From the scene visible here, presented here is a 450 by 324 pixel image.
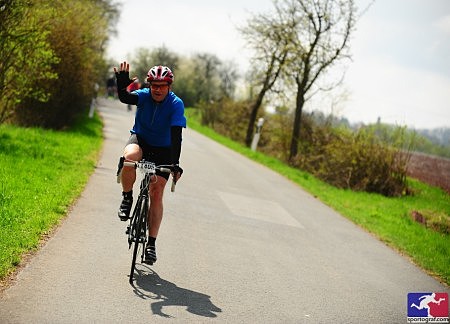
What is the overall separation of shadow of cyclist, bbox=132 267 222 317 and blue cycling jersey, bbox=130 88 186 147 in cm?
155

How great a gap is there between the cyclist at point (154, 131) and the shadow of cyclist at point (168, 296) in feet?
1.07

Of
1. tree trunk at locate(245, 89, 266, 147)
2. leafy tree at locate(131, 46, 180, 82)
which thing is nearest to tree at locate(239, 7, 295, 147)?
tree trunk at locate(245, 89, 266, 147)

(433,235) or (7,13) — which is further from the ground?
(7,13)

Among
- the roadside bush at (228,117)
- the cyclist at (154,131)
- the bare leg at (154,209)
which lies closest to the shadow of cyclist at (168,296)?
the cyclist at (154,131)

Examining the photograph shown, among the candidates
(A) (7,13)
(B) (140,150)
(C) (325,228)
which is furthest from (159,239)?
(A) (7,13)

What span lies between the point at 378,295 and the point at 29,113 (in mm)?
13104

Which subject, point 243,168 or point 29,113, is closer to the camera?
point 29,113

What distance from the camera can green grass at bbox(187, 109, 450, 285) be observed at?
9.66 metres

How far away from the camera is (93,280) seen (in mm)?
5188

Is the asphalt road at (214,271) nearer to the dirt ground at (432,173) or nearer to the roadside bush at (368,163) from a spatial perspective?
the roadside bush at (368,163)

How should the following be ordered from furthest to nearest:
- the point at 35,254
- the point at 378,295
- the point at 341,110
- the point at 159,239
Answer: the point at 341,110 < the point at 159,239 < the point at 378,295 < the point at 35,254

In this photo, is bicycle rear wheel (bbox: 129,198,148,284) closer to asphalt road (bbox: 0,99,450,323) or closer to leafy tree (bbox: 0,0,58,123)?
asphalt road (bbox: 0,99,450,323)

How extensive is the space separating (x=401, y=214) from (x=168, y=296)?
9984mm

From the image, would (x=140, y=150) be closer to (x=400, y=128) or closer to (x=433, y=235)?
(x=433, y=235)
